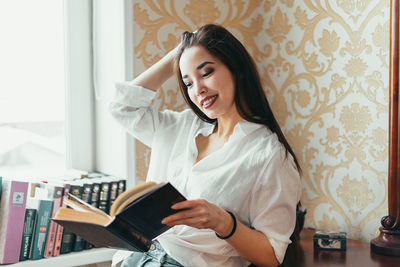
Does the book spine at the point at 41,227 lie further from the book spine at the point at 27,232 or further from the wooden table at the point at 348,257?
the wooden table at the point at 348,257

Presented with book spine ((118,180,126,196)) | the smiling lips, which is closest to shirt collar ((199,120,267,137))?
the smiling lips

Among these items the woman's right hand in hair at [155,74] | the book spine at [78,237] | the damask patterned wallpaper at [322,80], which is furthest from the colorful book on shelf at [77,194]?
the woman's right hand in hair at [155,74]

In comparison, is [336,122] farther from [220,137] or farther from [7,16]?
[7,16]

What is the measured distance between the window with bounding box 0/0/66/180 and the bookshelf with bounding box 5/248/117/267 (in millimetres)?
356

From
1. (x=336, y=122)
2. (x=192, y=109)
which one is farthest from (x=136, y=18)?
(x=336, y=122)

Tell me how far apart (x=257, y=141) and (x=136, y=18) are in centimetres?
68

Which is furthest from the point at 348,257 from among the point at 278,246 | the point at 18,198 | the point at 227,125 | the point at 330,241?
the point at 18,198

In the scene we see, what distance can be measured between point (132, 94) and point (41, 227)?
0.52 m


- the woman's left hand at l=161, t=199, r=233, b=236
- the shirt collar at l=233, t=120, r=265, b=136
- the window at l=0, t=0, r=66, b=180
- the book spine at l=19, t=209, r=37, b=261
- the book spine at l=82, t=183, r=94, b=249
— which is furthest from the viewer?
the window at l=0, t=0, r=66, b=180

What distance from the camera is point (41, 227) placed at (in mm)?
1630

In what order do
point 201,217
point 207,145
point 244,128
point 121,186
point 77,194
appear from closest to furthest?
1. point 201,217
2. point 244,128
3. point 207,145
4. point 77,194
5. point 121,186

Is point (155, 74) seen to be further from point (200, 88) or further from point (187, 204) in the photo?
point (187, 204)

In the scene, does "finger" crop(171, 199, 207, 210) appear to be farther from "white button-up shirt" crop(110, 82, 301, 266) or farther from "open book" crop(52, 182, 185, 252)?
"white button-up shirt" crop(110, 82, 301, 266)

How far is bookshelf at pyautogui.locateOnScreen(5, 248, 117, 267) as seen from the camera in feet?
5.32
